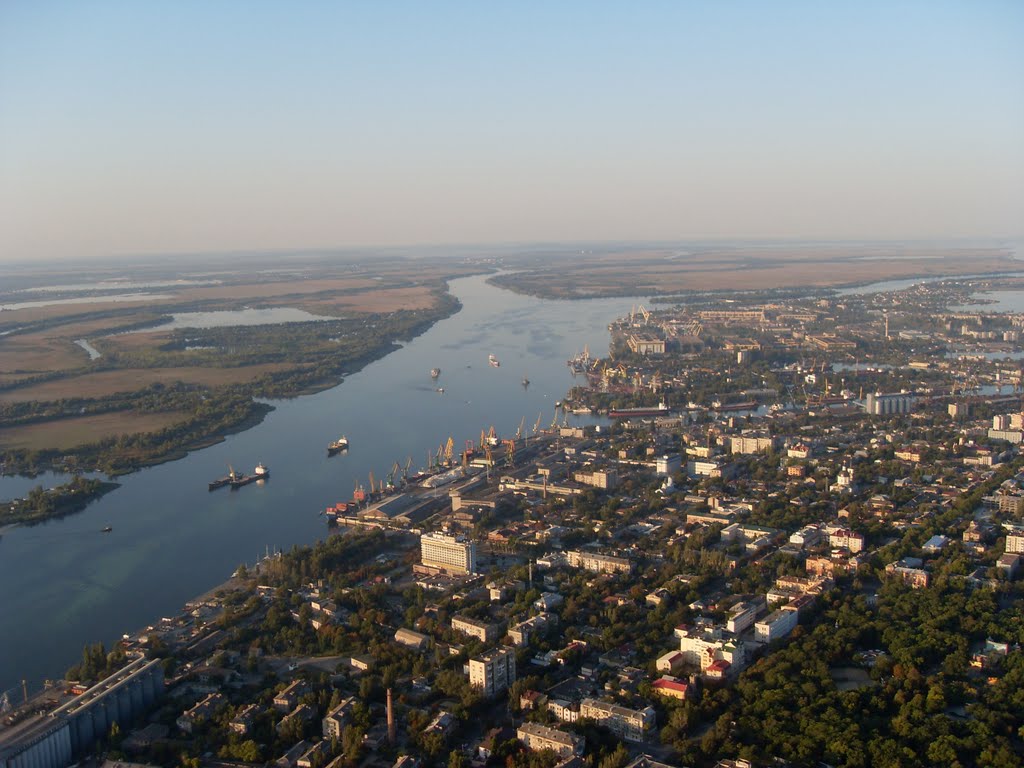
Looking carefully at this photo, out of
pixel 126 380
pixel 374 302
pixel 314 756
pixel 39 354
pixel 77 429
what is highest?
pixel 374 302

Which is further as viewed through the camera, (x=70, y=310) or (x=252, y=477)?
(x=70, y=310)

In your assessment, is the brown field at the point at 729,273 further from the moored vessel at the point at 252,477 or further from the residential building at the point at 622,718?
the residential building at the point at 622,718

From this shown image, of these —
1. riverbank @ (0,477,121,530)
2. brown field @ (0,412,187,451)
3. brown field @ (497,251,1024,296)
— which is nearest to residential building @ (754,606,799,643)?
riverbank @ (0,477,121,530)

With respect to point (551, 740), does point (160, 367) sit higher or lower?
higher

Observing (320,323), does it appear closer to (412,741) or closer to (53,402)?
(53,402)

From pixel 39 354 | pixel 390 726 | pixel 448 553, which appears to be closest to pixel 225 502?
pixel 448 553

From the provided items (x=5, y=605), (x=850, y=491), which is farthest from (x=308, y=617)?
(x=850, y=491)

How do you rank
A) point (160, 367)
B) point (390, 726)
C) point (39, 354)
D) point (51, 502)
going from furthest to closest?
point (39, 354)
point (160, 367)
point (51, 502)
point (390, 726)

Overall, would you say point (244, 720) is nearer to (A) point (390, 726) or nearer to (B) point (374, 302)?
(A) point (390, 726)
